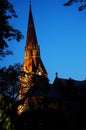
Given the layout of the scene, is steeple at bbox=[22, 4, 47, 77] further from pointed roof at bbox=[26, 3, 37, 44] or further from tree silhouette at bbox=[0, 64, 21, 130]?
tree silhouette at bbox=[0, 64, 21, 130]

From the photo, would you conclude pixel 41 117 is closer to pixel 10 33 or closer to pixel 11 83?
pixel 11 83

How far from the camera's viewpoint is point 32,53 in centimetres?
10856

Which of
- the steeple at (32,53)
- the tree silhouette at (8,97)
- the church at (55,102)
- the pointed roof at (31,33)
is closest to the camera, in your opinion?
the tree silhouette at (8,97)

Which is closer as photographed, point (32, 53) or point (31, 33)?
point (32, 53)

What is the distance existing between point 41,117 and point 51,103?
13503 millimetres

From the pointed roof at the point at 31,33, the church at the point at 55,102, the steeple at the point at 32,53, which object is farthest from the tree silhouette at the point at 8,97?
the pointed roof at the point at 31,33

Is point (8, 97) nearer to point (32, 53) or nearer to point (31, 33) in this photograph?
point (32, 53)

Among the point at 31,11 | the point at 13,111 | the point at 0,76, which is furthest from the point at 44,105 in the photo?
the point at 31,11

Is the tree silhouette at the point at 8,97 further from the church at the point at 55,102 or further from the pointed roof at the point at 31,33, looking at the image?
the pointed roof at the point at 31,33

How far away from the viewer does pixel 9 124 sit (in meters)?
32.3

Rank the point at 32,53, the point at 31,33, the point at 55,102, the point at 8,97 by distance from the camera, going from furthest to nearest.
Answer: the point at 31,33 → the point at 32,53 → the point at 55,102 → the point at 8,97

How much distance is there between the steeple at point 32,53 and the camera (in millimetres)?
104688

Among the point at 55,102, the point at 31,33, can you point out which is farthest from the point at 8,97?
the point at 31,33

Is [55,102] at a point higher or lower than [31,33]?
lower
